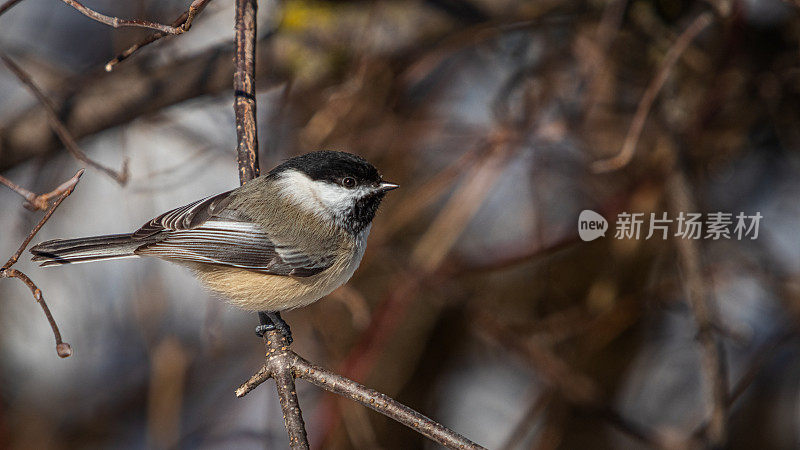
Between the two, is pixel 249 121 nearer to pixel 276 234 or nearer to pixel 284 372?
pixel 276 234

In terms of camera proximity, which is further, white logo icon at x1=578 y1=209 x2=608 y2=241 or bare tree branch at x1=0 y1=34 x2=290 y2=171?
white logo icon at x1=578 y1=209 x2=608 y2=241

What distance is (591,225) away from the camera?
10.9ft

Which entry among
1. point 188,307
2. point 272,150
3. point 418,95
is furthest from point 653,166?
point 188,307

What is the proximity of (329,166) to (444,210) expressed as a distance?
4.19ft

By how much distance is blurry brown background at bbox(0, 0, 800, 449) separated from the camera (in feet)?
9.68

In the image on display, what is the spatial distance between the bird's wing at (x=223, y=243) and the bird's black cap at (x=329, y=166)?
7.6 inches

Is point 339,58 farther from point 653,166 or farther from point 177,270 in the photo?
point 653,166

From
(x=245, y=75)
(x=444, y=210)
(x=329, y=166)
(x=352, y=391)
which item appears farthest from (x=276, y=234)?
(x=444, y=210)

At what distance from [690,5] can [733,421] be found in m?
1.97

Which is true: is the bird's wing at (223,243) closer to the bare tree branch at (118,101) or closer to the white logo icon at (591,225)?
the bare tree branch at (118,101)

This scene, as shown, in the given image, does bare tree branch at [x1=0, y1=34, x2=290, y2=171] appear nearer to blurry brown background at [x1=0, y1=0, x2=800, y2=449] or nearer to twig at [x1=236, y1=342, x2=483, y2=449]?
blurry brown background at [x1=0, y1=0, x2=800, y2=449]

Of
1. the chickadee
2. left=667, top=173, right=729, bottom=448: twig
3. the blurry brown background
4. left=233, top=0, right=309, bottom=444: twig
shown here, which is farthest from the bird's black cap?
left=667, top=173, right=729, bottom=448: twig

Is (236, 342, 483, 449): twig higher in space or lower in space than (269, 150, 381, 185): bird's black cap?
lower

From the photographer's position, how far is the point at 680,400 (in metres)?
3.56
